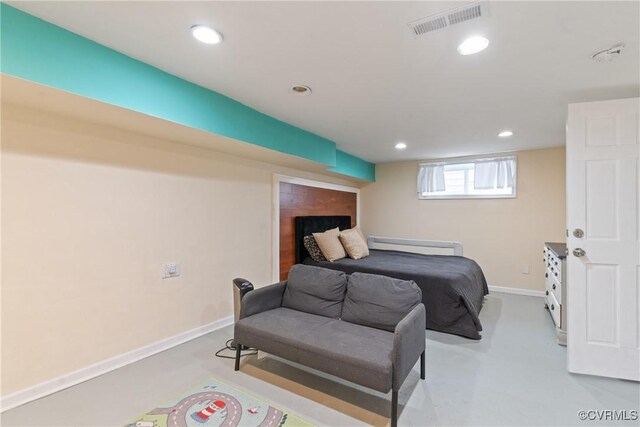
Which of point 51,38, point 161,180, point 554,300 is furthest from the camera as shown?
point 554,300

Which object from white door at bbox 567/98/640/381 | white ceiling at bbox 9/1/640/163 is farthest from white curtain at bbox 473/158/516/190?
white door at bbox 567/98/640/381

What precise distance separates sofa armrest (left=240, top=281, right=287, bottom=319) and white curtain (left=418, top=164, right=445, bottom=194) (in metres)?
3.64

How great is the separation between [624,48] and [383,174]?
4.17 m

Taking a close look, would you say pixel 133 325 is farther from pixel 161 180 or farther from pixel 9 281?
pixel 161 180

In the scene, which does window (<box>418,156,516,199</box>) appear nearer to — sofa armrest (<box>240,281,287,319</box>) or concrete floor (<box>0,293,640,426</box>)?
concrete floor (<box>0,293,640,426</box>)

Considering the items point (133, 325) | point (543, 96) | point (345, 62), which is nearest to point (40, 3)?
point (345, 62)

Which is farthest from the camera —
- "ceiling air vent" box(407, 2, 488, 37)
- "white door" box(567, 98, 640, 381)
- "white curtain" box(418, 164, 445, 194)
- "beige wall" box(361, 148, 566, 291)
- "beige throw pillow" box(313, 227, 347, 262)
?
"white curtain" box(418, 164, 445, 194)

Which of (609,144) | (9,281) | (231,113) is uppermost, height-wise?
(231,113)

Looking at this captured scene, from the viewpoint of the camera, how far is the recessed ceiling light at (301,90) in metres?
2.33

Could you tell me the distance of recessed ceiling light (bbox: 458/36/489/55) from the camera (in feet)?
5.47

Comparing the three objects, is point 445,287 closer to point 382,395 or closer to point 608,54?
point 382,395

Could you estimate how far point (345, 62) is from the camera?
6.34 ft

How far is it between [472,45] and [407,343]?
1.84 m

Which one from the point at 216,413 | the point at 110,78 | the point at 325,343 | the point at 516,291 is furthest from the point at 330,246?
the point at 516,291
